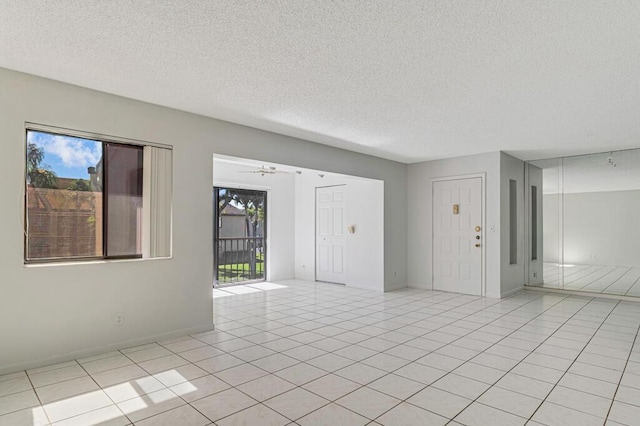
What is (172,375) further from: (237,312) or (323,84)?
(323,84)

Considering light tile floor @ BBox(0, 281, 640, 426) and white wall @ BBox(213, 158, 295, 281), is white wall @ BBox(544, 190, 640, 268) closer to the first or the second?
light tile floor @ BBox(0, 281, 640, 426)

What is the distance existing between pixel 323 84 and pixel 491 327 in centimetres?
360

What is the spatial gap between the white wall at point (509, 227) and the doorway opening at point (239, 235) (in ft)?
16.0

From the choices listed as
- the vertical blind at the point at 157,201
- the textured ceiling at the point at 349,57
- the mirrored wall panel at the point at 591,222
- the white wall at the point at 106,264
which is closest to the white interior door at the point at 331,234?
the white wall at the point at 106,264

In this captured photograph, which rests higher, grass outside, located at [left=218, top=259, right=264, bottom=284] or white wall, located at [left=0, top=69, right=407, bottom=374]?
white wall, located at [left=0, top=69, right=407, bottom=374]

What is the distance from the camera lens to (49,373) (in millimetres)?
Result: 3107

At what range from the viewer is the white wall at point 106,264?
3135 mm

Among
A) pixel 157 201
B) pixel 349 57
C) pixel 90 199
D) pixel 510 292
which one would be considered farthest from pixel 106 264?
pixel 510 292

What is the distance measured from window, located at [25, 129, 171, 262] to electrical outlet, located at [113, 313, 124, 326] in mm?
602

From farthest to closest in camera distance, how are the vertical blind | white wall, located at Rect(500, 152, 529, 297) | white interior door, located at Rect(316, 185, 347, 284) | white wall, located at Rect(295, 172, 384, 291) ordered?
white interior door, located at Rect(316, 185, 347, 284) → white wall, located at Rect(295, 172, 384, 291) → white wall, located at Rect(500, 152, 529, 297) → the vertical blind

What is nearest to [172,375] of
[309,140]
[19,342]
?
[19,342]

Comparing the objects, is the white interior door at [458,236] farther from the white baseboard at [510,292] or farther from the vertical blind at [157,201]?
the vertical blind at [157,201]

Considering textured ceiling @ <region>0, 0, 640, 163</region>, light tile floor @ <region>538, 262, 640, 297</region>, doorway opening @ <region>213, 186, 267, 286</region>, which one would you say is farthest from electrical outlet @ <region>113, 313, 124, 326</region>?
light tile floor @ <region>538, 262, 640, 297</region>

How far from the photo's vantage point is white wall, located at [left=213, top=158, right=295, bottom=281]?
320 inches
